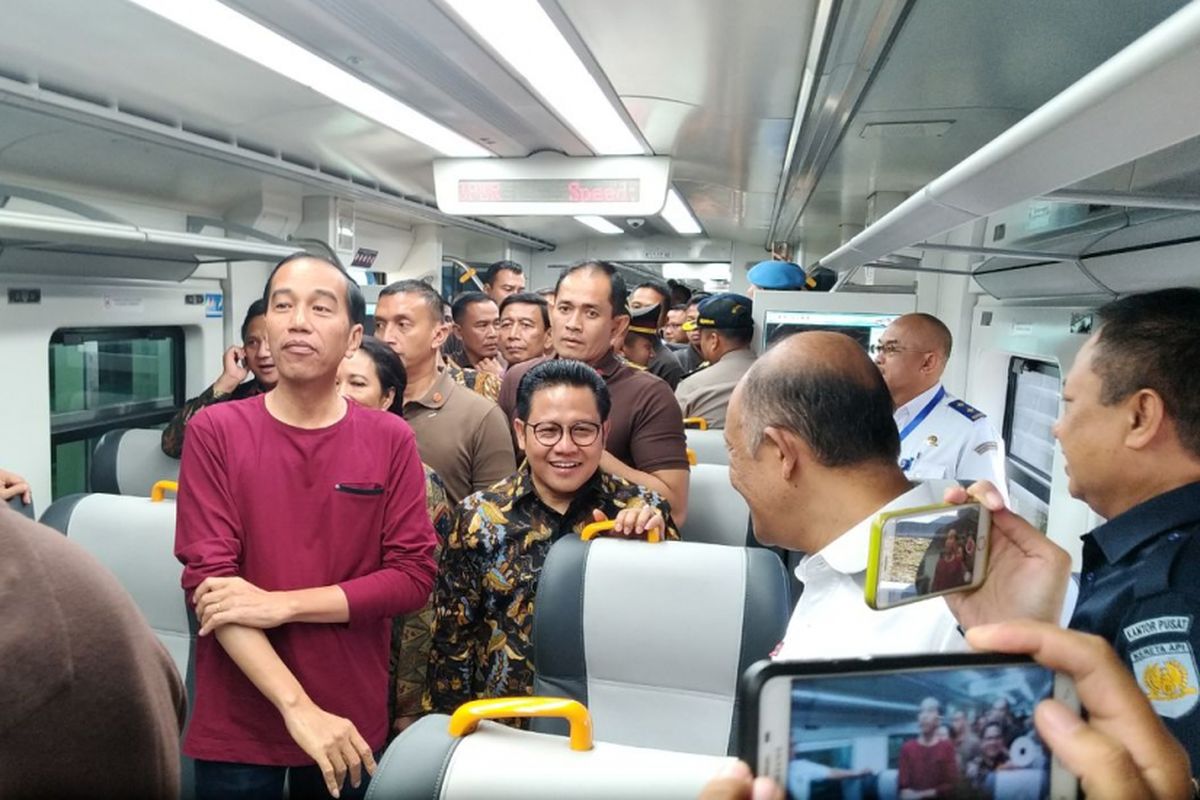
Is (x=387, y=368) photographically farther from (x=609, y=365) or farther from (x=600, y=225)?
(x=600, y=225)

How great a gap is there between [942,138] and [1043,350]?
3.78ft

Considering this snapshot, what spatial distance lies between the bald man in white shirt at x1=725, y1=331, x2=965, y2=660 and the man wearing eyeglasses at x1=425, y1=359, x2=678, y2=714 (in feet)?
2.93

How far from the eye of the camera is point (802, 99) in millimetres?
3379

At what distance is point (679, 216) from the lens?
8633 millimetres

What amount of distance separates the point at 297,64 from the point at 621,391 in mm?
1816

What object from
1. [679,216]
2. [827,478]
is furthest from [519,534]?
[679,216]

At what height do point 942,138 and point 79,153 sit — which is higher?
point 942,138

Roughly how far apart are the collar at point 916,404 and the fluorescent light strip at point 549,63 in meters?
1.97

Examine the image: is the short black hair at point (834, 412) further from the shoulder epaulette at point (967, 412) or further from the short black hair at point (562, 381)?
the shoulder epaulette at point (967, 412)

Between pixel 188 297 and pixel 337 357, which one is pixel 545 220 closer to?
pixel 188 297

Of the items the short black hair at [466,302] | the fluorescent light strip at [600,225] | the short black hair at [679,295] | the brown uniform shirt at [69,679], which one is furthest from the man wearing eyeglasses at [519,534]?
the short black hair at [679,295]

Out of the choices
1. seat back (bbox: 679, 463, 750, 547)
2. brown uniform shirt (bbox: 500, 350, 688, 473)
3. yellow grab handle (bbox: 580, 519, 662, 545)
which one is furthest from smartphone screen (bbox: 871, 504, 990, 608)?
seat back (bbox: 679, 463, 750, 547)

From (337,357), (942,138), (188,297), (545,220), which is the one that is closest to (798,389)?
(337,357)

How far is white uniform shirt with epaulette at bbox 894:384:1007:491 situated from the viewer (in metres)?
3.09
